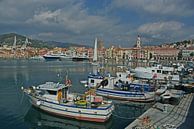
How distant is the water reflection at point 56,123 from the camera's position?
22562 millimetres

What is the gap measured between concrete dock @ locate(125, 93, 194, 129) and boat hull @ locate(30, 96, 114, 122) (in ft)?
11.8

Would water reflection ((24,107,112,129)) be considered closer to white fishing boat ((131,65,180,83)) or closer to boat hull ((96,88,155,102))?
boat hull ((96,88,155,102))

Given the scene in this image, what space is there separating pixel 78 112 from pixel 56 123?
7.35 feet

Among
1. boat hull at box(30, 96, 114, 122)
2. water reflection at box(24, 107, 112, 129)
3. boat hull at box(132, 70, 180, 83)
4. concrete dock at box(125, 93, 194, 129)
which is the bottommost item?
water reflection at box(24, 107, 112, 129)

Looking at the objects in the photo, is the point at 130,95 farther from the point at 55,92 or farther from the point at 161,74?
the point at 161,74

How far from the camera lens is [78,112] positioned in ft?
76.7

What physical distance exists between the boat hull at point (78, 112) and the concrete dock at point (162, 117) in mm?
3604

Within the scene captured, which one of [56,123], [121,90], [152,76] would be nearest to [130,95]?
[121,90]

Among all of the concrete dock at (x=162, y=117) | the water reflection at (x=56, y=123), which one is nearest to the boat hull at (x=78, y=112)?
the water reflection at (x=56, y=123)

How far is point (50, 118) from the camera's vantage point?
81.7 ft

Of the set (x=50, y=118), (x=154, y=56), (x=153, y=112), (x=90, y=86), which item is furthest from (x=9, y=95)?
(x=154, y=56)

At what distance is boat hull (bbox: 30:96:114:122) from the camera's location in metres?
22.9

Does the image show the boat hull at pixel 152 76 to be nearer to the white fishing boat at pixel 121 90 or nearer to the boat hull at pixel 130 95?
the white fishing boat at pixel 121 90

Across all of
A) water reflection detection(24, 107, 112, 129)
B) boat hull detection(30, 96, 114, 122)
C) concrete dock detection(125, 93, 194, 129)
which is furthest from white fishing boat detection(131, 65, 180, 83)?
water reflection detection(24, 107, 112, 129)
